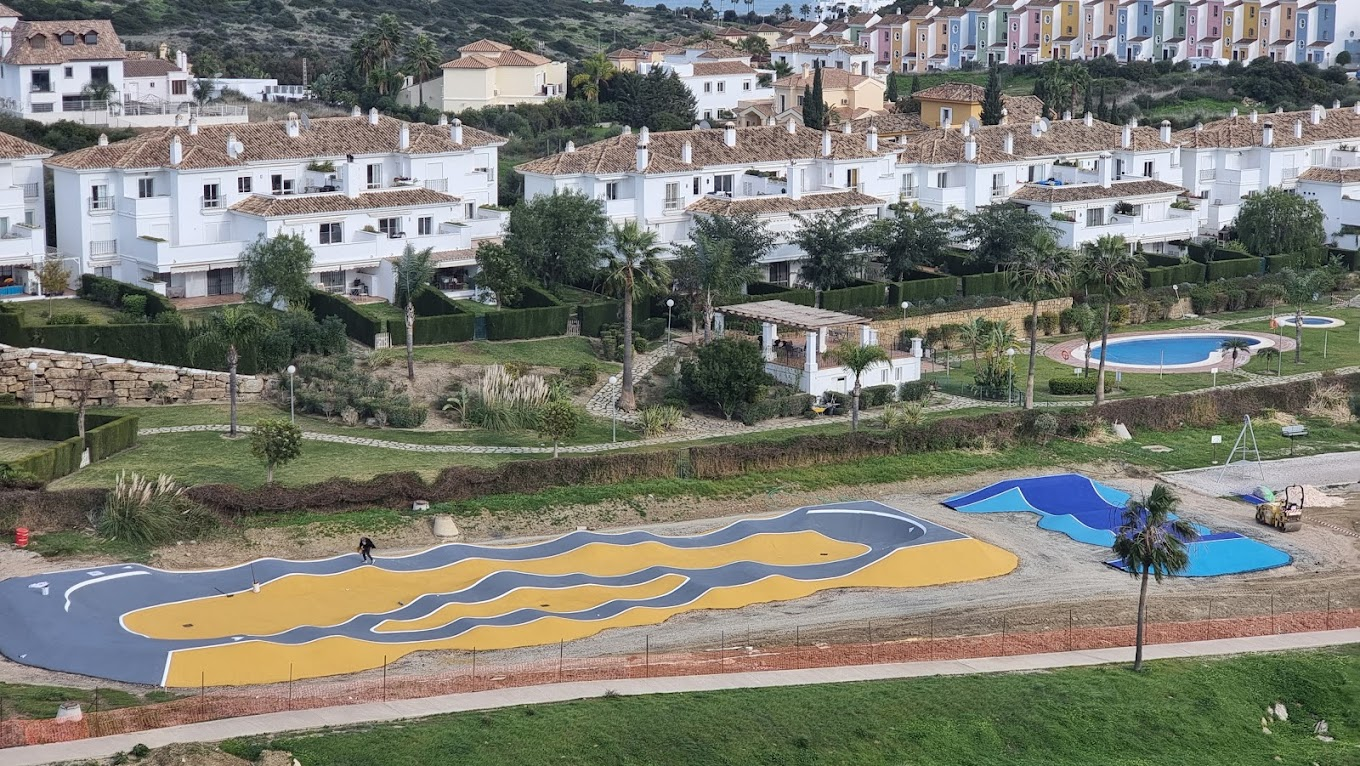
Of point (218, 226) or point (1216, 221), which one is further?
point (1216, 221)

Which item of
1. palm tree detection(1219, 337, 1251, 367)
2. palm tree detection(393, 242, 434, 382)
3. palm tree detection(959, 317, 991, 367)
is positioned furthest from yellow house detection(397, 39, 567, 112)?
palm tree detection(1219, 337, 1251, 367)

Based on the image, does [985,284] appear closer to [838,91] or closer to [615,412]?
[615,412]

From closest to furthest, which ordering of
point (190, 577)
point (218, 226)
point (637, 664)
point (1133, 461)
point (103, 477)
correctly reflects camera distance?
point (637, 664), point (190, 577), point (103, 477), point (1133, 461), point (218, 226)

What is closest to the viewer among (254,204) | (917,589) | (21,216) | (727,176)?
(917,589)

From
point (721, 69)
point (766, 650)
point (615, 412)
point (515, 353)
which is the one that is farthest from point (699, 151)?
point (721, 69)

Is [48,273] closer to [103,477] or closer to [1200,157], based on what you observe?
[103,477]

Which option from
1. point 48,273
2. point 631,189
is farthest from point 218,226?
point 631,189
